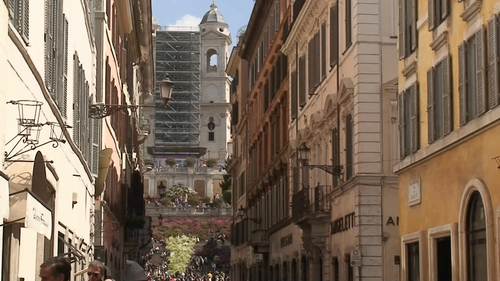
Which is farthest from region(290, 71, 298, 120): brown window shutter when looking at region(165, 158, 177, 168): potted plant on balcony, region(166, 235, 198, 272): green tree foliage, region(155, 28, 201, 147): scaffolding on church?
region(155, 28, 201, 147): scaffolding on church

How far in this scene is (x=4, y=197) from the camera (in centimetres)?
1257

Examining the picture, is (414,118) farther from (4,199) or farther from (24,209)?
(4,199)

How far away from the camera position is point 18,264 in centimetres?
1505

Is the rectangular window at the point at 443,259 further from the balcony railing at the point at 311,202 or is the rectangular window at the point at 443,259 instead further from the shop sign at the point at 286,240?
the shop sign at the point at 286,240

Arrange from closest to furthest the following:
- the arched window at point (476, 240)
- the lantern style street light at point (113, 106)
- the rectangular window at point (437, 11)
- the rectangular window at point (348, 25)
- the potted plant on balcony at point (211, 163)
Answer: the arched window at point (476, 240) → the rectangular window at point (437, 11) → the lantern style street light at point (113, 106) → the rectangular window at point (348, 25) → the potted plant on balcony at point (211, 163)

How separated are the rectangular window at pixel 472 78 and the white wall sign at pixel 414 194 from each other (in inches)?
153

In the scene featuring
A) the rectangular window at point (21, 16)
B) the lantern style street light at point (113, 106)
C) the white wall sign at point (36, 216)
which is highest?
the lantern style street light at point (113, 106)

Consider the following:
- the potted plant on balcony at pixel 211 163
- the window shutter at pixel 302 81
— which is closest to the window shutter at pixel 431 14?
the window shutter at pixel 302 81

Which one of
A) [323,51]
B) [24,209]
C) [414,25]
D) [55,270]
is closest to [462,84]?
[414,25]

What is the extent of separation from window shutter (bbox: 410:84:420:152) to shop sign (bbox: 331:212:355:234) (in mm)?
6620

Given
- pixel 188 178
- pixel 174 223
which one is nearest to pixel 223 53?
pixel 188 178

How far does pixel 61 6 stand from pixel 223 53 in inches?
6704

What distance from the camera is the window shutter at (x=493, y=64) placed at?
1847 centimetres

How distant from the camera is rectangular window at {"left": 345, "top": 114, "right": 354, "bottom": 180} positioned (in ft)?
103
